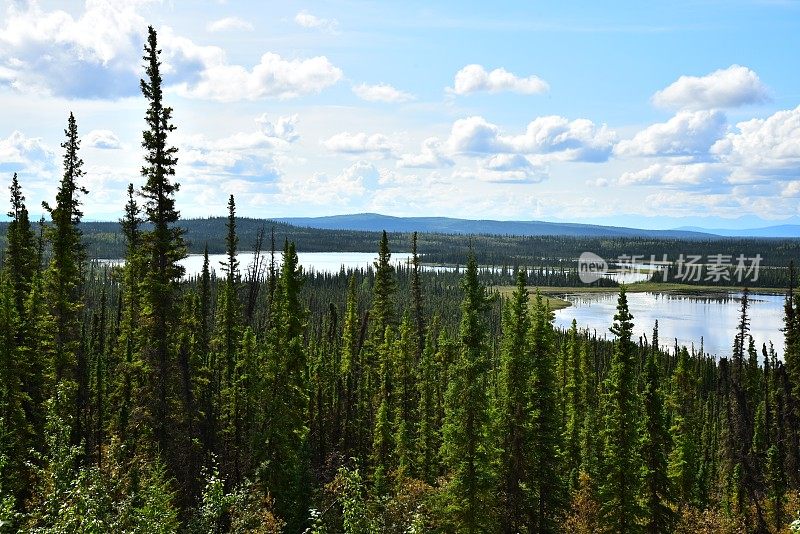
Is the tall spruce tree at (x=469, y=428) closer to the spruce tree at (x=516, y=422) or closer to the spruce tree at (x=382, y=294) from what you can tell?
the spruce tree at (x=516, y=422)

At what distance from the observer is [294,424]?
4400 centimetres

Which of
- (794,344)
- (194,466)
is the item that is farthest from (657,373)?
(194,466)

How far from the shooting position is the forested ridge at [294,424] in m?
27.8

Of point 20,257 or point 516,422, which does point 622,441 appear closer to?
point 516,422

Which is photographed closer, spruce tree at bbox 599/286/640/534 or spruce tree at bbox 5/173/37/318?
spruce tree at bbox 599/286/640/534

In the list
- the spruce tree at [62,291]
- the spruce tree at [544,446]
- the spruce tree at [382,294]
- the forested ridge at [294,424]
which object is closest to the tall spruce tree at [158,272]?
the forested ridge at [294,424]

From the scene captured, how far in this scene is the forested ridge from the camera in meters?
27.8

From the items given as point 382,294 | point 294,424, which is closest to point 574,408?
point 382,294

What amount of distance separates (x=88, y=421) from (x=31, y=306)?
14.1 metres

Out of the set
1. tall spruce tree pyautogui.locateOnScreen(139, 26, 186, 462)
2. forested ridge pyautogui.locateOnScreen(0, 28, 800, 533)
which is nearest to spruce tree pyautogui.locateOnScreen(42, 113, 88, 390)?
forested ridge pyautogui.locateOnScreen(0, 28, 800, 533)

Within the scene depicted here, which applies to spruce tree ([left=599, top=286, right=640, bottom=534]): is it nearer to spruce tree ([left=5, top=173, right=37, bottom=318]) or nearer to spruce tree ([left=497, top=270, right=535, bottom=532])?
spruce tree ([left=497, top=270, right=535, bottom=532])

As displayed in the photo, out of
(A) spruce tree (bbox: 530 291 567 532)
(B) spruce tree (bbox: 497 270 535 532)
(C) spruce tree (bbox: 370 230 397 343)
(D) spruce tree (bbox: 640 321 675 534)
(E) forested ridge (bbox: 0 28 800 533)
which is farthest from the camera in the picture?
(C) spruce tree (bbox: 370 230 397 343)

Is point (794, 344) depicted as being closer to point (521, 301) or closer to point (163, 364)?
point (521, 301)

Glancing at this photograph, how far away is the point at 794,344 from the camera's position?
56406 millimetres
